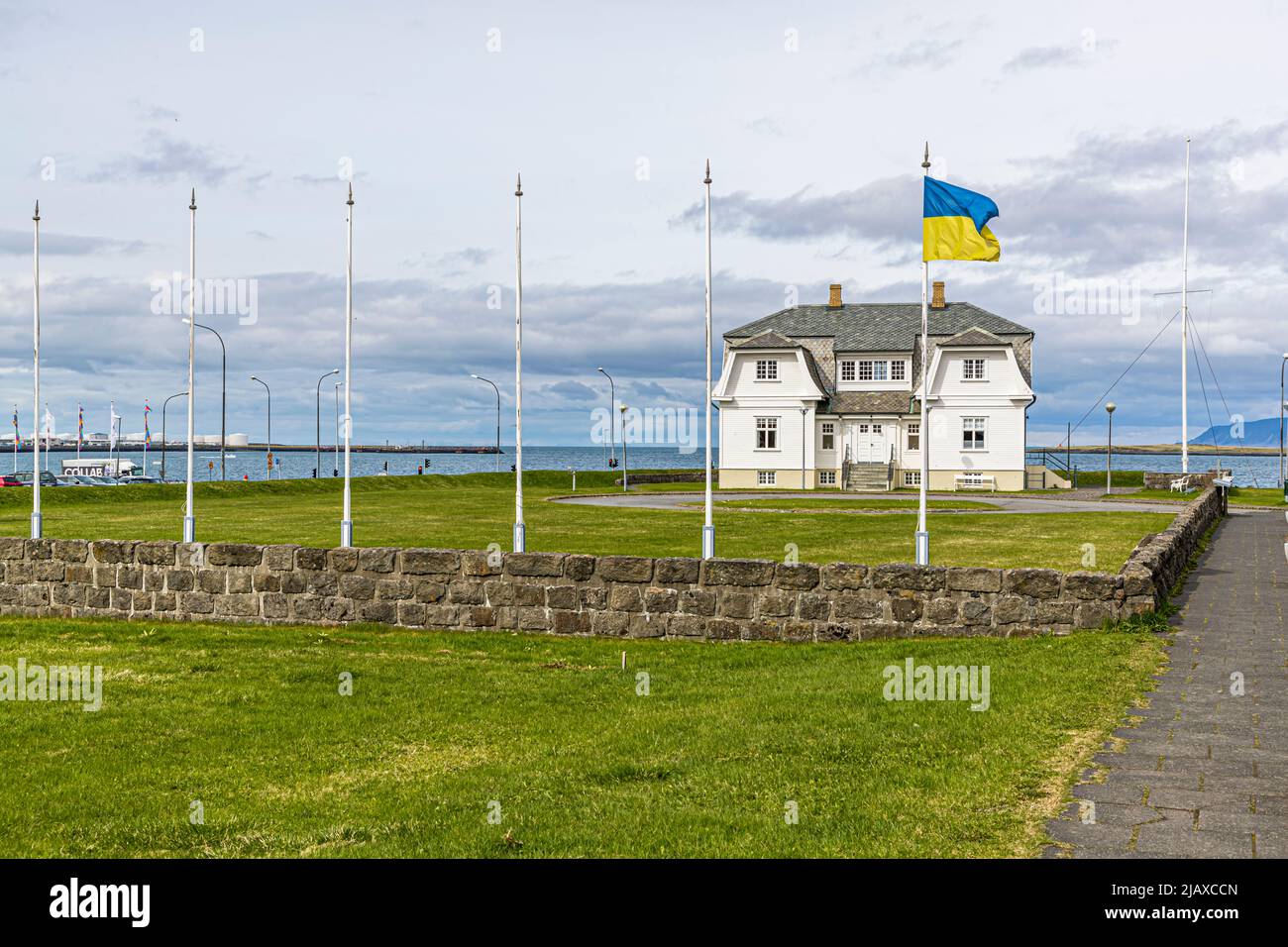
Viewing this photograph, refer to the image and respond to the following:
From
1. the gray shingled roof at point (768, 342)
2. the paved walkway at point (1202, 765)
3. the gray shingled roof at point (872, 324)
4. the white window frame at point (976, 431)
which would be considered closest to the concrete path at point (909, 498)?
the white window frame at point (976, 431)

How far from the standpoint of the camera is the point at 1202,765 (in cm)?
771

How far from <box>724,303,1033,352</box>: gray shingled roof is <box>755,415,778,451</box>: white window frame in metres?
4.75

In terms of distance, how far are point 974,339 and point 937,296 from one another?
8.41 metres

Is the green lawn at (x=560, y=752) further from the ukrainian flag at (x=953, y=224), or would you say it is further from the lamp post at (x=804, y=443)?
the lamp post at (x=804, y=443)

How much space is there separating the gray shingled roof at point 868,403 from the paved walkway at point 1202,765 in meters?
48.9

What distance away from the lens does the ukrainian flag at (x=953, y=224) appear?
→ 55.9 ft

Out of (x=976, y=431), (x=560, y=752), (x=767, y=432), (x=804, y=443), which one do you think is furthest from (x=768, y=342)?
(x=560, y=752)

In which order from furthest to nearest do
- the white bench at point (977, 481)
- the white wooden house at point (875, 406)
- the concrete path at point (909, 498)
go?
1. the white bench at point (977, 481)
2. the white wooden house at point (875, 406)
3. the concrete path at point (909, 498)

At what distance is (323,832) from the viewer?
686cm

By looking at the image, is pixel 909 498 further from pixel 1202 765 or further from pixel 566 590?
pixel 1202 765

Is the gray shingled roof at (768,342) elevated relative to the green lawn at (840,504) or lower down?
elevated

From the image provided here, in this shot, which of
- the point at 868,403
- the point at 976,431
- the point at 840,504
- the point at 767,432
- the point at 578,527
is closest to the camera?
the point at 578,527
